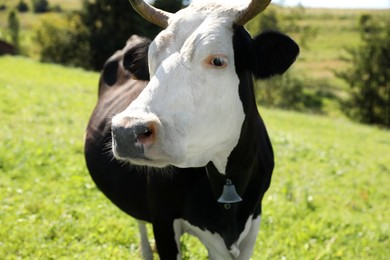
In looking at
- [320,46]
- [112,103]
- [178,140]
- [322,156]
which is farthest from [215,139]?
[320,46]

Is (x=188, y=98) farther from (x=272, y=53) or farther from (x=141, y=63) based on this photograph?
(x=141, y=63)

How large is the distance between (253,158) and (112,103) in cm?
181

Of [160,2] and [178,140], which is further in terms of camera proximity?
[160,2]

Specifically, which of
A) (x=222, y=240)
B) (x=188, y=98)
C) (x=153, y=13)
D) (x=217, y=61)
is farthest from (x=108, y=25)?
(x=188, y=98)

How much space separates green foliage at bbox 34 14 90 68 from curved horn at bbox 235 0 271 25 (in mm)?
31115

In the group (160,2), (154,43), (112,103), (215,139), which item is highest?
(154,43)

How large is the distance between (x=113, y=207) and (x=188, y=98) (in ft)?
11.0

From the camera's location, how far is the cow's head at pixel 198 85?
6.77ft

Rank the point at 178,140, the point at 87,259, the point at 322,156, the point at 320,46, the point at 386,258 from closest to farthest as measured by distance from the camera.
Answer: the point at 178,140, the point at 87,259, the point at 386,258, the point at 322,156, the point at 320,46

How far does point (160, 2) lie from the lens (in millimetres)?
28359

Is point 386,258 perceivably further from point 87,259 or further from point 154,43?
point 154,43

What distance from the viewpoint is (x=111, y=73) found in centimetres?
500

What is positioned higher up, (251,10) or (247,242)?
(251,10)

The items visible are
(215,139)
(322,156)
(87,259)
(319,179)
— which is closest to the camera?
(215,139)
